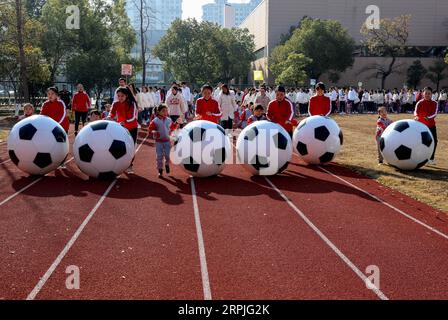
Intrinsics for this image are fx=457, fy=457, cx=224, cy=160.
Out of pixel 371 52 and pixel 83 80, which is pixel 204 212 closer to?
pixel 83 80

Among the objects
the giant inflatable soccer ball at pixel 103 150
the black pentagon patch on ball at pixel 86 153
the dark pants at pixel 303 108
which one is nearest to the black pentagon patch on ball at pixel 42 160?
the giant inflatable soccer ball at pixel 103 150

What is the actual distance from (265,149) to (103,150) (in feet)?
11.2

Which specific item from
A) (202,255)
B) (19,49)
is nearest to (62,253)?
(202,255)

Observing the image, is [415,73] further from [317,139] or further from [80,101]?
[317,139]

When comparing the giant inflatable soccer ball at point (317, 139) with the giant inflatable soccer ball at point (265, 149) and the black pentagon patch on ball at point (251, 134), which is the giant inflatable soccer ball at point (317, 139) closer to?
the giant inflatable soccer ball at point (265, 149)

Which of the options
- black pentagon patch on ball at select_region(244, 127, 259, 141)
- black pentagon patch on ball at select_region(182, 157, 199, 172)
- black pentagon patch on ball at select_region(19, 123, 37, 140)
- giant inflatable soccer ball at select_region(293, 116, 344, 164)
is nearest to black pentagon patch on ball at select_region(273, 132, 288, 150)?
black pentagon patch on ball at select_region(244, 127, 259, 141)

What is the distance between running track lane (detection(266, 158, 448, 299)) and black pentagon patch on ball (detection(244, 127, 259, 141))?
104 cm

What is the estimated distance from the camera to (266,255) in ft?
18.9

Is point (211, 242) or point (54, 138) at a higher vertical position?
point (54, 138)

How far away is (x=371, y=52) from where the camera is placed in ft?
200

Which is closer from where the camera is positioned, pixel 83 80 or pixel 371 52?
pixel 83 80

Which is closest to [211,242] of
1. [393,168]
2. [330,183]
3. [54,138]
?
[330,183]
